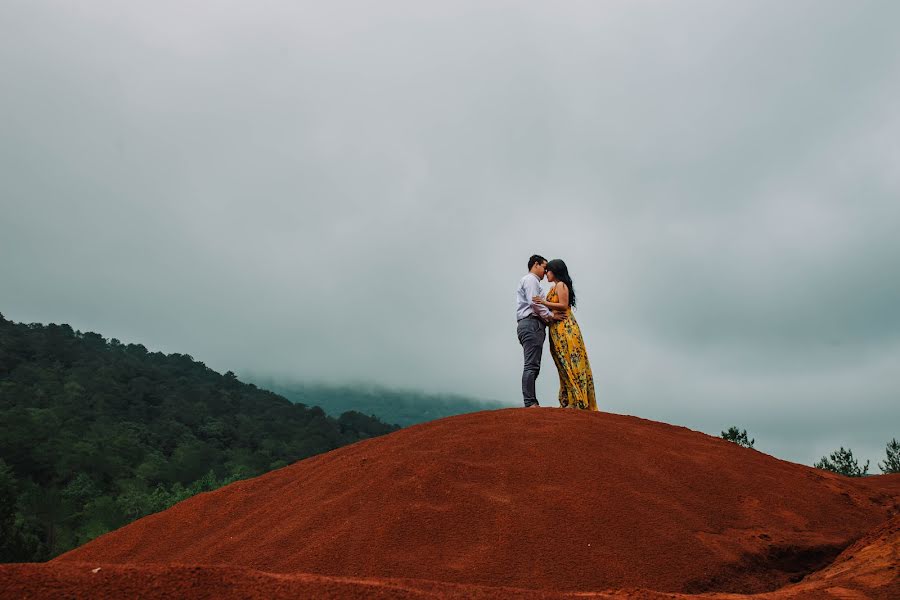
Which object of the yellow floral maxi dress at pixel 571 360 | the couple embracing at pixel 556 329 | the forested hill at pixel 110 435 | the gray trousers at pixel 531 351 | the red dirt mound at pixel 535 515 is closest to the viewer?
the red dirt mound at pixel 535 515

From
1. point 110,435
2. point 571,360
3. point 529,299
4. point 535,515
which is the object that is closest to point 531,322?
point 529,299

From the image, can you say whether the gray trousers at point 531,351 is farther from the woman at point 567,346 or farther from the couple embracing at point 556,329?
the woman at point 567,346

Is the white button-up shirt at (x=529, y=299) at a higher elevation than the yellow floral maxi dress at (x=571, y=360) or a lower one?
higher

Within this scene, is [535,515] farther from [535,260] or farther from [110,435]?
[110,435]

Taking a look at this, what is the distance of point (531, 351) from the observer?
349 inches

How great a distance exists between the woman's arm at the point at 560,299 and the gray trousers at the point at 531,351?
0.94 ft

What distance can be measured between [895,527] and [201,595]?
4.81 meters

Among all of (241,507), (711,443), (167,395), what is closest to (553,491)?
(711,443)

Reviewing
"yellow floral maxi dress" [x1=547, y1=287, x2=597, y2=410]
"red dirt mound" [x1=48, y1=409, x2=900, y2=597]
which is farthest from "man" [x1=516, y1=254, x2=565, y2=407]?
"red dirt mound" [x1=48, y1=409, x2=900, y2=597]

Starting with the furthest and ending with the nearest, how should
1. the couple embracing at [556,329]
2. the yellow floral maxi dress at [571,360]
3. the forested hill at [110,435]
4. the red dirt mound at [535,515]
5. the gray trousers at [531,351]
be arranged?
1. the forested hill at [110,435]
2. the yellow floral maxi dress at [571,360]
3. the couple embracing at [556,329]
4. the gray trousers at [531,351]
5. the red dirt mound at [535,515]

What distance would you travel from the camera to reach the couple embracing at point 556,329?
8.95m

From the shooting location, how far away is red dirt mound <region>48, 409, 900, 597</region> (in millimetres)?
4473

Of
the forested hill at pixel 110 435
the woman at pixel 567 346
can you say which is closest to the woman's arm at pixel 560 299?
the woman at pixel 567 346

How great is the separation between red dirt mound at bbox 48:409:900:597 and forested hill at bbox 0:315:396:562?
15081 mm
